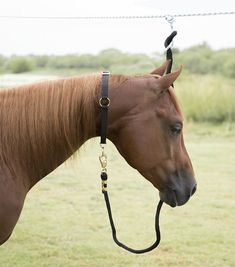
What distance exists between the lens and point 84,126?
2342 millimetres

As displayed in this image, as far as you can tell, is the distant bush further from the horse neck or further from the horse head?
the horse head

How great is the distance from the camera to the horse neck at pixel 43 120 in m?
2.31

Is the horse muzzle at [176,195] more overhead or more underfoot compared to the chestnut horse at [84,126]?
more underfoot

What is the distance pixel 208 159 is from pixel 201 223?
3.35 meters

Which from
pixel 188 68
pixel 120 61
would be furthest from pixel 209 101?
pixel 120 61

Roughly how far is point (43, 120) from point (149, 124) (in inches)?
20.8

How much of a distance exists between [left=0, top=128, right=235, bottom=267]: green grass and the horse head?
385 millimetres

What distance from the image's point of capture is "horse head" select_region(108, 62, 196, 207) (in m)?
2.29

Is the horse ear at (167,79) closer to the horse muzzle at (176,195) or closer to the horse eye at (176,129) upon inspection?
the horse eye at (176,129)

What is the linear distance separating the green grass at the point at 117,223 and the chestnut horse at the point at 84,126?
0.83ft

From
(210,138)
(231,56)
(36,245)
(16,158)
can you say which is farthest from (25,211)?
(231,56)

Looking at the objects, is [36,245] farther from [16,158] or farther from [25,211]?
[16,158]

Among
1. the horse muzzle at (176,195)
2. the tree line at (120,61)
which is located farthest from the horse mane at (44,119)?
the tree line at (120,61)

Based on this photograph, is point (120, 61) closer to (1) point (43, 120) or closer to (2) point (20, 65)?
(2) point (20, 65)
